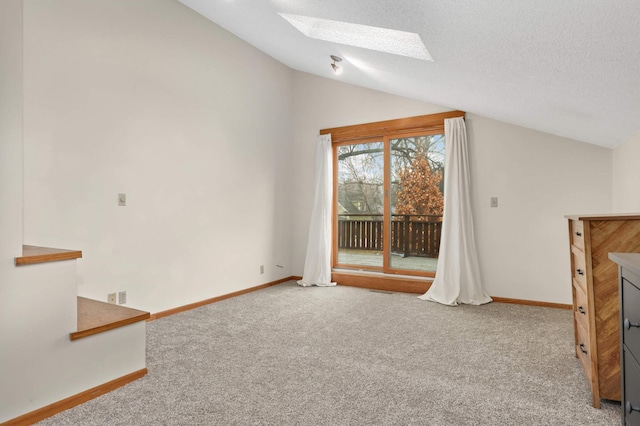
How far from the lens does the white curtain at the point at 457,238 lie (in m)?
4.07

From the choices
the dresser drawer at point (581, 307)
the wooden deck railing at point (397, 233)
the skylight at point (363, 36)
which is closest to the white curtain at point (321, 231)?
the wooden deck railing at point (397, 233)

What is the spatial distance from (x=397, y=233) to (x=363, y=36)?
2.68 meters

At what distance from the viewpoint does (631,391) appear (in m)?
1.11

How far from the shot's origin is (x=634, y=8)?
4.24ft

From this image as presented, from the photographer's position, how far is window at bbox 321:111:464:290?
4598 mm

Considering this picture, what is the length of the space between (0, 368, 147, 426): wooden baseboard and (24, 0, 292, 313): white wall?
3.62ft

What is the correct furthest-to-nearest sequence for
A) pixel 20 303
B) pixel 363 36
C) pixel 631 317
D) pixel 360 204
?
pixel 360 204 < pixel 363 36 < pixel 20 303 < pixel 631 317

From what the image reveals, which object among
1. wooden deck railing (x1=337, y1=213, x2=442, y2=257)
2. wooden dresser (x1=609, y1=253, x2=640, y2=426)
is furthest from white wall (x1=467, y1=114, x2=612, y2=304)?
wooden dresser (x1=609, y1=253, x2=640, y2=426)

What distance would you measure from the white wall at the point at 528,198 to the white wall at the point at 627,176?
161 mm

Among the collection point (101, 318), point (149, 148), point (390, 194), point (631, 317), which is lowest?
point (101, 318)

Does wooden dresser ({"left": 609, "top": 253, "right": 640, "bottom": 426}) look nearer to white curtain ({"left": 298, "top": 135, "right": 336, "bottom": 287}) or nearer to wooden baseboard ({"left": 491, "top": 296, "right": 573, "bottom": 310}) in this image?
wooden baseboard ({"left": 491, "top": 296, "right": 573, "bottom": 310})

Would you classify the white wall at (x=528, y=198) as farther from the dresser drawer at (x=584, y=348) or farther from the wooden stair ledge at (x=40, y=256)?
the wooden stair ledge at (x=40, y=256)

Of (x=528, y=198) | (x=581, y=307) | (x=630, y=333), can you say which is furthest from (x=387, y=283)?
(x=630, y=333)

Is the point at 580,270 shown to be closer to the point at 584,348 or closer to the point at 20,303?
the point at 584,348
